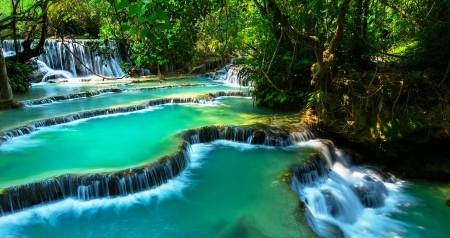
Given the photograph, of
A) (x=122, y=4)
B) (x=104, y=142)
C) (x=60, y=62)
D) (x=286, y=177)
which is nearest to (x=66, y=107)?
(x=104, y=142)

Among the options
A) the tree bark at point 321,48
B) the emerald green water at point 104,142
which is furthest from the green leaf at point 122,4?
the tree bark at point 321,48

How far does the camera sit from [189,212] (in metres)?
4.59

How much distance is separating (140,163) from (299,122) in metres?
4.41

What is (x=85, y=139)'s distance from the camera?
7.43m

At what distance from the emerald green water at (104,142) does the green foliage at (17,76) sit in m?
6.09

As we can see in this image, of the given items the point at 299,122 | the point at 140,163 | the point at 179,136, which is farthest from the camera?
the point at 299,122

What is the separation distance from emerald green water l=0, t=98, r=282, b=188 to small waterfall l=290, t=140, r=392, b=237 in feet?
8.17

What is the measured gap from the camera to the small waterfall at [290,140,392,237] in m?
5.02

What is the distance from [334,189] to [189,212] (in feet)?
9.30

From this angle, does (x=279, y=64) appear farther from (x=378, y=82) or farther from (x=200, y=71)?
(x=200, y=71)

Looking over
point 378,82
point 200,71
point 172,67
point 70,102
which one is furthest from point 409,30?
point 172,67

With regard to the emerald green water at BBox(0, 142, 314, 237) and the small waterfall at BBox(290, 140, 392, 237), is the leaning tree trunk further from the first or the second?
the small waterfall at BBox(290, 140, 392, 237)

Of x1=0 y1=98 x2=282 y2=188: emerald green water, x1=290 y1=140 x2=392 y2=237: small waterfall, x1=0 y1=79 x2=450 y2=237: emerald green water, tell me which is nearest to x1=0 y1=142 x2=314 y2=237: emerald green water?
x1=0 y1=79 x2=450 y2=237: emerald green water

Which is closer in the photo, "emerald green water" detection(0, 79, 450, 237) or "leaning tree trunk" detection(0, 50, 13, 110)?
"emerald green water" detection(0, 79, 450, 237)
